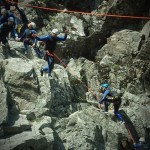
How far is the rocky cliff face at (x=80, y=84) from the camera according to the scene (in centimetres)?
1281

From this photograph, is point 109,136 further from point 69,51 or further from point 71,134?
point 69,51

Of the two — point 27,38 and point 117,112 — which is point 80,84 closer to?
point 117,112

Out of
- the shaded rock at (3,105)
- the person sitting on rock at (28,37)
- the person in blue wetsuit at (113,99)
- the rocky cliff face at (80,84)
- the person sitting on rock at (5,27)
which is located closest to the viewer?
the shaded rock at (3,105)

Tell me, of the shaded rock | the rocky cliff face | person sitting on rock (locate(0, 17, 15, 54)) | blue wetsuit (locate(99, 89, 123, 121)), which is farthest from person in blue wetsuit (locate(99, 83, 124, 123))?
person sitting on rock (locate(0, 17, 15, 54))

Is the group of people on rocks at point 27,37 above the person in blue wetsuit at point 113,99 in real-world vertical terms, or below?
above

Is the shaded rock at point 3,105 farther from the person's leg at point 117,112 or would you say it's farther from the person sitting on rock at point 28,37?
the person's leg at point 117,112

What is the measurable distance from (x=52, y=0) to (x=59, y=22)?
3217mm

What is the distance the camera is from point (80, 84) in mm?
19828

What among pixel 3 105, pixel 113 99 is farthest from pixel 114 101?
pixel 3 105

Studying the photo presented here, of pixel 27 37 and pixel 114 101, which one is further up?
pixel 27 37

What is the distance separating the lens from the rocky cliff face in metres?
12.8

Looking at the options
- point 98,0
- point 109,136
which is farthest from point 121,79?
point 98,0

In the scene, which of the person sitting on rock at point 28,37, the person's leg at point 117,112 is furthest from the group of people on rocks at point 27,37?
the person's leg at point 117,112

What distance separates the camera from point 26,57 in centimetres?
1789
